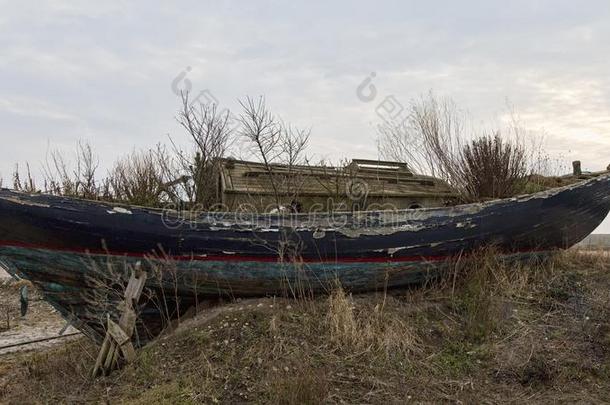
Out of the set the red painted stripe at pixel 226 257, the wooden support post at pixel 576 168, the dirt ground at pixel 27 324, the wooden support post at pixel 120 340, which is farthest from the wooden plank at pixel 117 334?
the wooden support post at pixel 576 168

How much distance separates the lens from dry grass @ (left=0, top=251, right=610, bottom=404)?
3.88 meters

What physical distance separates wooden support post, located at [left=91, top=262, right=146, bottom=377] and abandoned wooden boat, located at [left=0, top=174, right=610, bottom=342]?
0.27 metres

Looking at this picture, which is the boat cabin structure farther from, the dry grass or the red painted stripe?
the dry grass

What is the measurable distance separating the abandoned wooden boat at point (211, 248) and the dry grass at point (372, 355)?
333 mm

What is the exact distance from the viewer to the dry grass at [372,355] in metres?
3.88

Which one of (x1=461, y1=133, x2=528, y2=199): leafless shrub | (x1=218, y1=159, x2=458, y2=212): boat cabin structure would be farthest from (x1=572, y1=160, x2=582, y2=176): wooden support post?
(x1=218, y1=159, x2=458, y2=212): boat cabin structure

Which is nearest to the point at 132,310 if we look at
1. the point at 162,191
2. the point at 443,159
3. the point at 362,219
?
the point at 362,219

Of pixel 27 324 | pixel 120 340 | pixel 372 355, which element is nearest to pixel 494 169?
pixel 372 355

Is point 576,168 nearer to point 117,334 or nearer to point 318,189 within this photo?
point 318,189

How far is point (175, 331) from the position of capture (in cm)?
505

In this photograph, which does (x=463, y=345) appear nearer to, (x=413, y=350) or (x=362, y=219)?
(x=413, y=350)

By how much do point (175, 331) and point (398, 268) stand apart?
8.99 ft


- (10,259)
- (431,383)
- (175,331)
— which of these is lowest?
(431,383)

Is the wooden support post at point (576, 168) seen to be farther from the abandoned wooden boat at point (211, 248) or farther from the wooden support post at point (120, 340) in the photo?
the wooden support post at point (120, 340)
